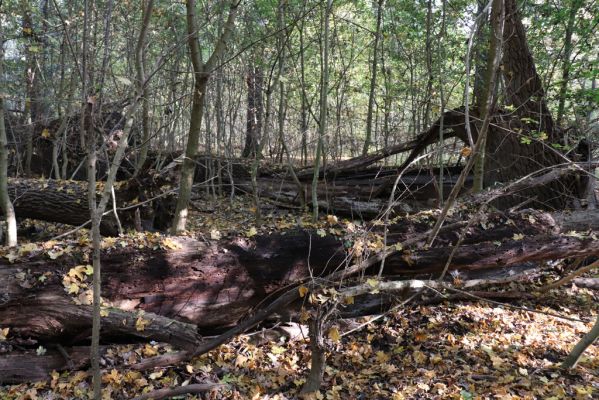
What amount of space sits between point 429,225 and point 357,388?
6.52ft

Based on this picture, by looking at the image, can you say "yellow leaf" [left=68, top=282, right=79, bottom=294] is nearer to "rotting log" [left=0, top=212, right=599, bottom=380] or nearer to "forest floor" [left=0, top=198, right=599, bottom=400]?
"rotting log" [left=0, top=212, right=599, bottom=380]

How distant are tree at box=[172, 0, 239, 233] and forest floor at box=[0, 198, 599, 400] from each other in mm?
1000

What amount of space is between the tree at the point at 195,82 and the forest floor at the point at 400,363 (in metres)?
1.00

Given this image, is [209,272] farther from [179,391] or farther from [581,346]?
[581,346]

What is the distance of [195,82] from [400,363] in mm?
3461

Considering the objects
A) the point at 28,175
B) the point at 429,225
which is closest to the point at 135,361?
the point at 429,225

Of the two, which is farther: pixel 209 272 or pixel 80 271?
pixel 209 272

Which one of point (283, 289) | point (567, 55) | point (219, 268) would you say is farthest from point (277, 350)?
point (567, 55)

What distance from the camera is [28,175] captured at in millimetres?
9719

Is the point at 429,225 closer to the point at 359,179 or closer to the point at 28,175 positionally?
the point at 359,179

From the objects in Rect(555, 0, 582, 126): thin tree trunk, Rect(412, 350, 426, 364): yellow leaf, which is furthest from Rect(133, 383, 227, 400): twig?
Rect(555, 0, 582, 126): thin tree trunk

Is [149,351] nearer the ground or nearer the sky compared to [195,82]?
nearer the ground

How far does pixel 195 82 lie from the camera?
452cm

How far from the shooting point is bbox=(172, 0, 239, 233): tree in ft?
13.4
